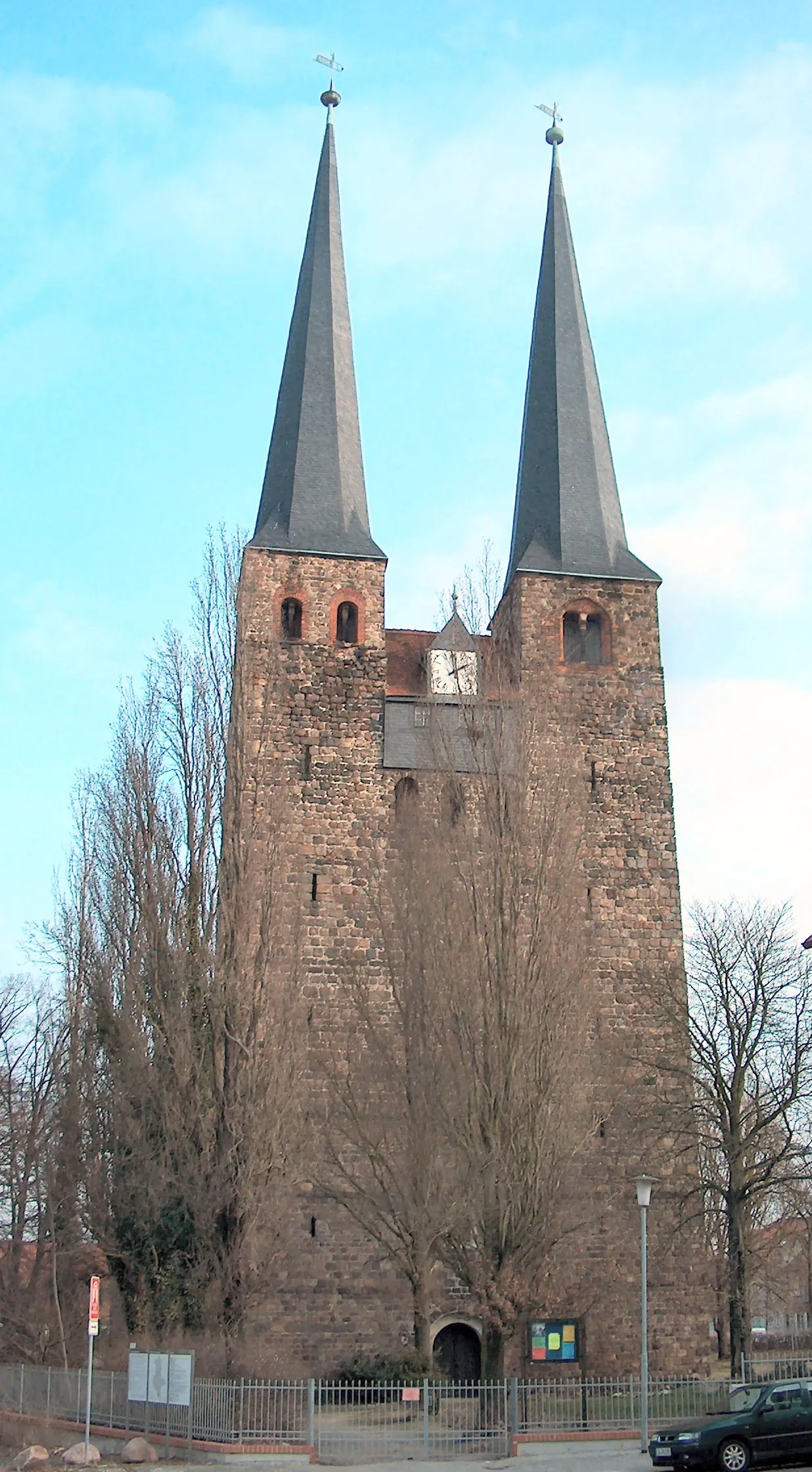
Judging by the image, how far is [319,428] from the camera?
27.0 metres

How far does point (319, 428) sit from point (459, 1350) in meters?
16.1

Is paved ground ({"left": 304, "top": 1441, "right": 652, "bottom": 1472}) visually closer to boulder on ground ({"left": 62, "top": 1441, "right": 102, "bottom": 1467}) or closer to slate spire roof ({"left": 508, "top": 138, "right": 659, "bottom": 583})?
boulder on ground ({"left": 62, "top": 1441, "right": 102, "bottom": 1467})

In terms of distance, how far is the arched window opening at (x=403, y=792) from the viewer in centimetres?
2388

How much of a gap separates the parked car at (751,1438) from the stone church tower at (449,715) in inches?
313

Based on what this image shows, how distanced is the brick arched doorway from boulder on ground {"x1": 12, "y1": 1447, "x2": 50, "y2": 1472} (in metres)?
8.94

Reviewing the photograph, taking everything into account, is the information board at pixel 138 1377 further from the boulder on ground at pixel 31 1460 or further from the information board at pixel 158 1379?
the boulder on ground at pixel 31 1460

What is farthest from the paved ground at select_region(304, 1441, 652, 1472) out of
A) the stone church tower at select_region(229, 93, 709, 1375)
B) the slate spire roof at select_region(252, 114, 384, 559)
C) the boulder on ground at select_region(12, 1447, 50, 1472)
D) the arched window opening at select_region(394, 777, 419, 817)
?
the slate spire roof at select_region(252, 114, 384, 559)

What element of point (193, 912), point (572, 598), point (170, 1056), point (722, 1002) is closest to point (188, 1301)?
point (170, 1056)

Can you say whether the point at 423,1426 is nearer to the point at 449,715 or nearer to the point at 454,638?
the point at 449,715

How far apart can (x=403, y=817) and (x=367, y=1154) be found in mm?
6075

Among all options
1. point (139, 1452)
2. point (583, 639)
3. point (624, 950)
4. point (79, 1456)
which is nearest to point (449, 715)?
point (583, 639)

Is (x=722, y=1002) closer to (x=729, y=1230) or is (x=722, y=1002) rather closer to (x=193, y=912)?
(x=729, y=1230)

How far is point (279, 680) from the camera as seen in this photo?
961 inches

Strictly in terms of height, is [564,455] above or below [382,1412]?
above
